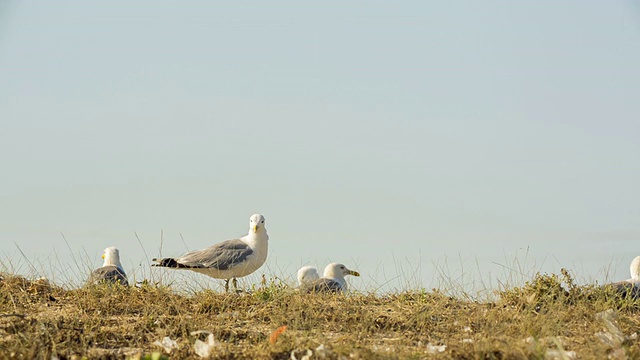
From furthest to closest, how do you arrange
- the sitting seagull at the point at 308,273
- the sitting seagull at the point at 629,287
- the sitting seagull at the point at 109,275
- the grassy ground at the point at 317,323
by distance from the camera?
the sitting seagull at the point at 308,273 < the sitting seagull at the point at 109,275 < the sitting seagull at the point at 629,287 < the grassy ground at the point at 317,323

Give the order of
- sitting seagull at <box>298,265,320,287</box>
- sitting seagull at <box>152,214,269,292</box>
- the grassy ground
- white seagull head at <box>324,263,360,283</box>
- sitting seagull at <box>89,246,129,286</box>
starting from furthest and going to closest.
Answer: white seagull head at <box>324,263,360,283</box>
sitting seagull at <box>298,265,320,287</box>
sitting seagull at <box>152,214,269,292</box>
sitting seagull at <box>89,246,129,286</box>
the grassy ground

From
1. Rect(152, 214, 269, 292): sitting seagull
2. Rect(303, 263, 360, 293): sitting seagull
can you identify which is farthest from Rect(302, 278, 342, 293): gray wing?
Rect(152, 214, 269, 292): sitting seagull

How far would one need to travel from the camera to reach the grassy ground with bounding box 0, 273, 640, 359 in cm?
846

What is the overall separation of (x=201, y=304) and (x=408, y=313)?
272 cm

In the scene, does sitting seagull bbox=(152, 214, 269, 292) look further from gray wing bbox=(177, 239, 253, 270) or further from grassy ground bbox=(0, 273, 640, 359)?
grassy ground bbox=(0, 273, 640, 359)

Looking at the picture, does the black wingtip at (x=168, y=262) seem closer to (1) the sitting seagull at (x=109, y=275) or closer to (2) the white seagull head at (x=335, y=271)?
(1) the sitting seagull at (x=109, y=275)

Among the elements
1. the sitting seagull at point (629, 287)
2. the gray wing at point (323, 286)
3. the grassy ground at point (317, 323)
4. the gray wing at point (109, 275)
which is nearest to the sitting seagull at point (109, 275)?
the gray wing at point (109, 275)

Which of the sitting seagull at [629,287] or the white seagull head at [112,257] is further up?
the white seagull head at [112,257]

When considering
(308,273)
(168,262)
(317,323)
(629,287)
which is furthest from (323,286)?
(629,287)

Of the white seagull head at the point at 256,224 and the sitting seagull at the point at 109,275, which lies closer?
the sitting seagull at the point at 109,275

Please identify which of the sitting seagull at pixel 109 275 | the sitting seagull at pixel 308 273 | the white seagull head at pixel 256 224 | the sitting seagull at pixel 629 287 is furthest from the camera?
the sitting seagull at pixel 308 273

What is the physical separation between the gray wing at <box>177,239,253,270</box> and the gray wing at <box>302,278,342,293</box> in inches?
55.1

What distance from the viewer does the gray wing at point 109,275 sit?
12.5 metres

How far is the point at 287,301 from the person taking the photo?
10.9 meters
